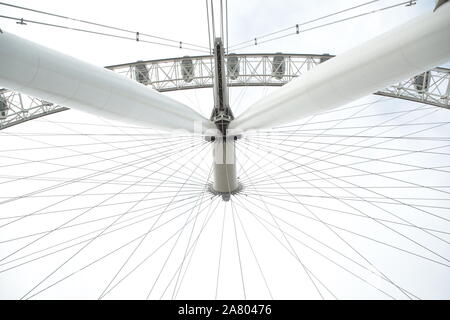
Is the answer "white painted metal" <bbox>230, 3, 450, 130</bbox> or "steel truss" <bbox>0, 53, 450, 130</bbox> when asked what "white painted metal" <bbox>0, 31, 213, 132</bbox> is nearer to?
"white painted metal" <bbox>230, 3, 450, 130</bbox>

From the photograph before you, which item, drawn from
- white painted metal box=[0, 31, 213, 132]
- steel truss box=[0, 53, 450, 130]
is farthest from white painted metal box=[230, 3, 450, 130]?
steel truss box=[0, 53, 450, 130]

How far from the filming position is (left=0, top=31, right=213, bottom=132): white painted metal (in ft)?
9.78

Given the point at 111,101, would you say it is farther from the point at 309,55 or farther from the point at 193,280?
the point at 309,55

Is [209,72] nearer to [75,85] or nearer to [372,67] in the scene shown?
[75,85]

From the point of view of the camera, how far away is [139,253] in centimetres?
1473

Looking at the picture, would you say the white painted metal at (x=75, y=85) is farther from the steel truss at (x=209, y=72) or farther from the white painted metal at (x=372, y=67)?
the steel truss at (x=209, y=72)

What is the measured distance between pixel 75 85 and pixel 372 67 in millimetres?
3759

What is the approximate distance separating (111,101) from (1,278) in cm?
1544

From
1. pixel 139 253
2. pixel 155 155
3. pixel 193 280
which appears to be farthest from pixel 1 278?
pixel 155 155

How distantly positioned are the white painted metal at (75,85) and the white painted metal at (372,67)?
2109 millimetres

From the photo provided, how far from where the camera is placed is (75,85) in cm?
346

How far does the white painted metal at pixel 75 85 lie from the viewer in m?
2.98

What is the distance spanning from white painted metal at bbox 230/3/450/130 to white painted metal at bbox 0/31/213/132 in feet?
6.92
